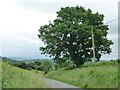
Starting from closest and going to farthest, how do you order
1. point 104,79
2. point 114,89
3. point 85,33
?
1. point 114,89
2. point 104,79
3. point 85,33

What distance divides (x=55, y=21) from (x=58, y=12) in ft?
6.40

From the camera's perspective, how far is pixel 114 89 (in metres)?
24.5

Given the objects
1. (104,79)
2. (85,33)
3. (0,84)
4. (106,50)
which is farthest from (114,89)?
(106,50)

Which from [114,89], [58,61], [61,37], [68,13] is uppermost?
[68,13]

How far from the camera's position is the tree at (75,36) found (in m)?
61.5

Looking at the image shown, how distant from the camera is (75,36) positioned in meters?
62.4

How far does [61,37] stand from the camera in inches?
2484

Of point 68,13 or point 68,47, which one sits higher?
point 68,13

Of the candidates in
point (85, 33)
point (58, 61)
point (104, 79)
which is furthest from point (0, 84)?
point (58, 61)

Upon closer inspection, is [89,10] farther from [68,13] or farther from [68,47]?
[68,47]

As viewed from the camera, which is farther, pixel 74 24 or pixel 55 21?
pixel 55 21

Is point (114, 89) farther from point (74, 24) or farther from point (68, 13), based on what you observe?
point (68, 13)

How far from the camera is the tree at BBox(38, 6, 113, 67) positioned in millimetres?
61531

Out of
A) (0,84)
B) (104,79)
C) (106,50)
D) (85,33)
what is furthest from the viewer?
(106,50)
